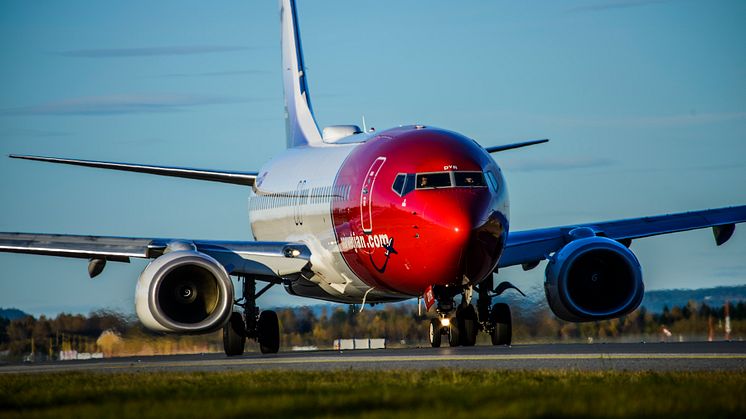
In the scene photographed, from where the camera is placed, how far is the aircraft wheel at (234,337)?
28297 millimetres

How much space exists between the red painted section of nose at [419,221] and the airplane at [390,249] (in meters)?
0.03

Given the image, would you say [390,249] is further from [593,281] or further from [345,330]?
[345,330]

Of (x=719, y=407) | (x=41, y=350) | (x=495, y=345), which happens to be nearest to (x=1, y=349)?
(x=41, y=350)

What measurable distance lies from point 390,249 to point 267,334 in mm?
5524

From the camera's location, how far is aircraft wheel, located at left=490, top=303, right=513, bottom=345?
28.4 m

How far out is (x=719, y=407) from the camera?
39.1 ft

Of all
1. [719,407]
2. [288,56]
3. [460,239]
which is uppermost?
[288,56]

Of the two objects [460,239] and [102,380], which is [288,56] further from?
[102,380]

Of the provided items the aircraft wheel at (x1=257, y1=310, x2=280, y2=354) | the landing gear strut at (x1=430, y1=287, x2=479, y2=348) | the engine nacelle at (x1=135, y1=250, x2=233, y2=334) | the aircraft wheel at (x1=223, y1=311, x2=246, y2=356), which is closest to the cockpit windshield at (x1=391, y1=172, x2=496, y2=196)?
the landing gear strut at (x1=430, y1=287, x2=479, y2=348)

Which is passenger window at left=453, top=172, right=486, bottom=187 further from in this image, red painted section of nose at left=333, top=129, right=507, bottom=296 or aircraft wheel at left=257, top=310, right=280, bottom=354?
aircraft wheel at left=257, top=310, right=280, bottom=354

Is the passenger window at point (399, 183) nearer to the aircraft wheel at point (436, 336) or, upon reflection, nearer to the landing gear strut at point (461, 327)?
the landing gear strut at point (461, 327)

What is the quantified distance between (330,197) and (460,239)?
17.8 feet

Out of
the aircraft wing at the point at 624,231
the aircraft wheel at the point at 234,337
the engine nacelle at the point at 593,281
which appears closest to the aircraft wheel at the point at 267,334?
the aircraft wheel at the point at 234,337

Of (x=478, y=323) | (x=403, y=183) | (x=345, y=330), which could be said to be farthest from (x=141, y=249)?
(x=345, y=330)
